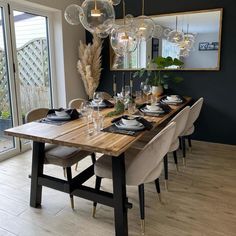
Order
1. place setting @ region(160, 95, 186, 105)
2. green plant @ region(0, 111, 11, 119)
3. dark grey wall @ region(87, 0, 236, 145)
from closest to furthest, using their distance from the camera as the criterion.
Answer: place setting @ region(160, 95, 186, 105) → green plant @ region(0, 111, 11, 119) → dark grey wall @ region(87, 0, 236, 145)

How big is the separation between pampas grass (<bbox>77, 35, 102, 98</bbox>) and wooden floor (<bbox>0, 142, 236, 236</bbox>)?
1920 millimetres

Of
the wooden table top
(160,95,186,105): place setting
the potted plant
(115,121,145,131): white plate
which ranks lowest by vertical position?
the wooden table top

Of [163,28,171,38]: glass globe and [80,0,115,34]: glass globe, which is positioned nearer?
[80,0,115,34]: glass globe

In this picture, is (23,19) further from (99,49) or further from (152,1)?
(152,1)

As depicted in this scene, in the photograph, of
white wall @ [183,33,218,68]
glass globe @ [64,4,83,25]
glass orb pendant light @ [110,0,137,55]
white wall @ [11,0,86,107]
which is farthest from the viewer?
white wall @ [11,0,86,107]

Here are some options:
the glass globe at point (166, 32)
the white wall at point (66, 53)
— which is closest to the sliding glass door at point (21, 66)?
the white wall at point (66, 53)

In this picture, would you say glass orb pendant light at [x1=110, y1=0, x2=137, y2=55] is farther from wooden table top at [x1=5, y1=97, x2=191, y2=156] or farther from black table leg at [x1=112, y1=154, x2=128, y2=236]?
black table leg at [x1=112, y1=154, x2=128, y2=236]

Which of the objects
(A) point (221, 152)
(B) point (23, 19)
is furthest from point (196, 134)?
(B) point (23, 19)

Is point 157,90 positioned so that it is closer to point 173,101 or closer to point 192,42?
point 173,101

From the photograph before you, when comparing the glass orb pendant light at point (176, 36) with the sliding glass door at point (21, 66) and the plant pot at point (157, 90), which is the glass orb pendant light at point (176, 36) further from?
the sliding glass door at point (21, 66)

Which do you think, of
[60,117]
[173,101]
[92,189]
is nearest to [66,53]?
[173,101]

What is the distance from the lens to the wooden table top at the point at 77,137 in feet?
5.64

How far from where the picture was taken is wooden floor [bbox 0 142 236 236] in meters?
2.06

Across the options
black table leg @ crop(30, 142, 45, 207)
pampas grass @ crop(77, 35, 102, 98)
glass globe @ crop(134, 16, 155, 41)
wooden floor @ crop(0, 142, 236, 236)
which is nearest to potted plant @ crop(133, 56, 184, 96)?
pampas grass @ crop(77, 35, 102, 98)
